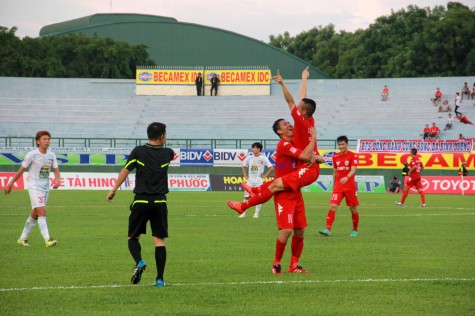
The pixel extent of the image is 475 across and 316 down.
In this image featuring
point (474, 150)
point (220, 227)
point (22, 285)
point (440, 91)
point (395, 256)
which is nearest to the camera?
point (22, 285)

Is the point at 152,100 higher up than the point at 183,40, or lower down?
lower down

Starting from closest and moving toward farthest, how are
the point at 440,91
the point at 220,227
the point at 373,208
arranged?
the point at 220,227
the point at 373,208
the point at 440,91

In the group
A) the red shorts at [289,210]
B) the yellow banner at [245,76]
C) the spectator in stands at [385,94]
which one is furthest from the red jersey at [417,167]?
the yellow banner at [245,76]

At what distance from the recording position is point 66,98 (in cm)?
6594

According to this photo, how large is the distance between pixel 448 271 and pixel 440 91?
53.0 metres

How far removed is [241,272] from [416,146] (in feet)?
125

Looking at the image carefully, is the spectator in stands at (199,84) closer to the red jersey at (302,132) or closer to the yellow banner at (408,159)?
the yellow banner at (408,159)

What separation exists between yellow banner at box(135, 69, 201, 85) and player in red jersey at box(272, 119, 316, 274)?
54.5m

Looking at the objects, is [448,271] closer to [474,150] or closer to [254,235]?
[254,235]

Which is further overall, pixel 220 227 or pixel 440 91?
pixel 440 91

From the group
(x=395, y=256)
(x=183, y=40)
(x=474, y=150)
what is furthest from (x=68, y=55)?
(x=395, y=256)

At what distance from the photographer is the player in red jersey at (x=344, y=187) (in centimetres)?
1918

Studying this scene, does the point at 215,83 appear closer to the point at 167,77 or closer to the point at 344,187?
the point at 167,77

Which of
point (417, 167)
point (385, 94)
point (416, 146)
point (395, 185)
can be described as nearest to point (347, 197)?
point (417, 167)
